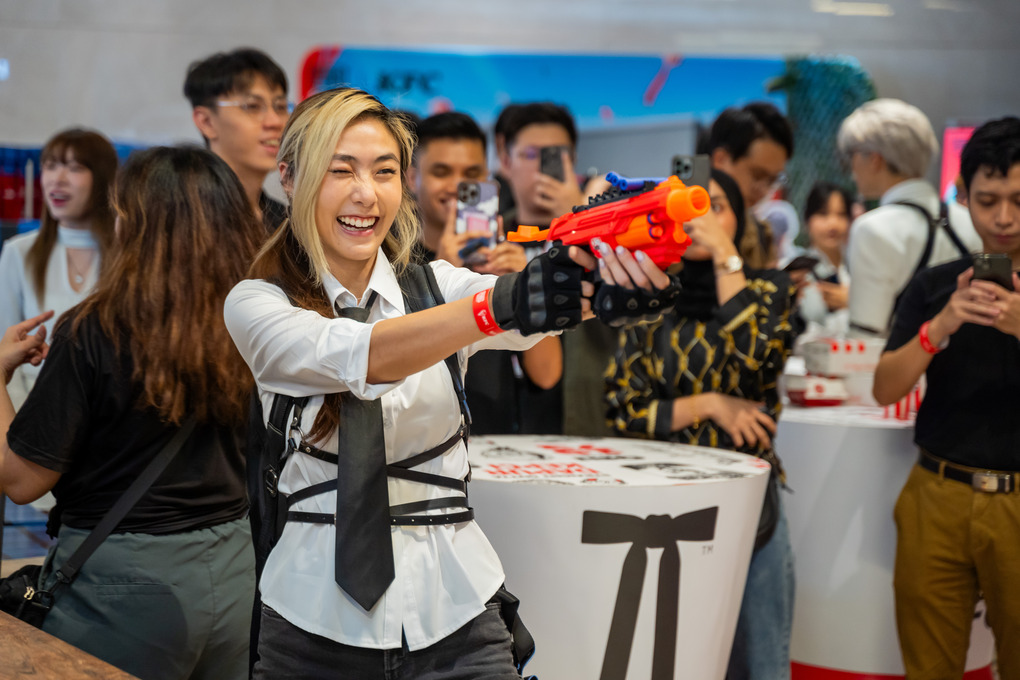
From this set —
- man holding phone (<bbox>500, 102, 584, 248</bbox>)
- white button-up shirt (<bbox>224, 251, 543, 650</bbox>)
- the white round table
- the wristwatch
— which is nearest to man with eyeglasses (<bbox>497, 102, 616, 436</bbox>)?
man holding phone (<bbox>500, 102, 584, 248</bbox>)

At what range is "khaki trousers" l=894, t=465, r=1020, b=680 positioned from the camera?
7.58ft

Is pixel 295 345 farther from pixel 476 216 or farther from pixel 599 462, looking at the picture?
pixel 476 216

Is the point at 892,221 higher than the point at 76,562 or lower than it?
higher

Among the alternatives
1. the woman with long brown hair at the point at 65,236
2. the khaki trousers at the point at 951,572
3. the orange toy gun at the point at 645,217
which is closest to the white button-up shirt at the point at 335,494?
the orange toy gun at the point at 645,217

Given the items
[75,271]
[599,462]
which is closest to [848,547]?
[599,462]

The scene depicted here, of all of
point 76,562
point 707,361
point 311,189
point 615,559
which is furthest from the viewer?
point 707,361

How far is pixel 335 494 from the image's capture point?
1.44 metres

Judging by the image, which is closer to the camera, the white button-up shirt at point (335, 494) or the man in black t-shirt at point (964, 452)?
the white button-up shirt at point (335, 494)

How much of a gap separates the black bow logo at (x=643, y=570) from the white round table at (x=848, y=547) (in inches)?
43.9

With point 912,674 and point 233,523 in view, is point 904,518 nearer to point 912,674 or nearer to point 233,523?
point 912,674

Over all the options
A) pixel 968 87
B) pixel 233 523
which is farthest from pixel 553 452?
pixel 968 87

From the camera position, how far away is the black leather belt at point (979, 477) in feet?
7.61

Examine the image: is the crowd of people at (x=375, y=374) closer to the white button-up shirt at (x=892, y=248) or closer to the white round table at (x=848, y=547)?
the white button-up shirt at (x=892, y=248)

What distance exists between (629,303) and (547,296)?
0.10m
